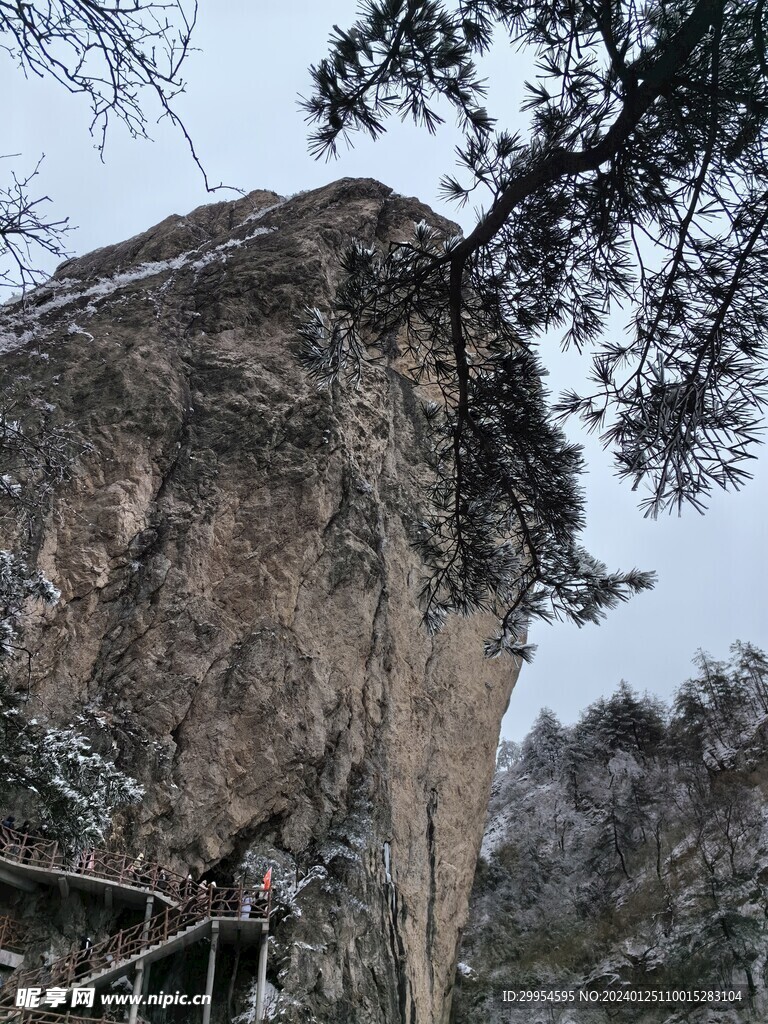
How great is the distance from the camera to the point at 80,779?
37.3 ft

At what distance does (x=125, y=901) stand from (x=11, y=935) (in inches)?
69.5

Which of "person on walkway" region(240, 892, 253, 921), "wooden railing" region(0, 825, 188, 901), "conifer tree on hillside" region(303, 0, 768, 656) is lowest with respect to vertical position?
"person on walkway" region(240, 892, 253, 921)

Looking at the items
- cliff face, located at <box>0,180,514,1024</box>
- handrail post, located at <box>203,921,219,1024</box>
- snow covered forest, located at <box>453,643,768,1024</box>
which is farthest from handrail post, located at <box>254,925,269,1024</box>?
snow covered forest, located at <box>453,643,768,1024</box>

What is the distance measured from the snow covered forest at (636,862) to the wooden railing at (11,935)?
16717 mm

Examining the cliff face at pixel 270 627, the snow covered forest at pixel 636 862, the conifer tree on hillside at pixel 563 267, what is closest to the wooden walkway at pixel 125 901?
the cliff face at pixel 270 627

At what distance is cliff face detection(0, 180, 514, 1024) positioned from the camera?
1415 cm

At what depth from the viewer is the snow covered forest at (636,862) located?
72.3 feet

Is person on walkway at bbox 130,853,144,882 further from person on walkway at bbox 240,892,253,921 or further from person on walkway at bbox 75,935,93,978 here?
person on walkway at bbox 240,892,253,921

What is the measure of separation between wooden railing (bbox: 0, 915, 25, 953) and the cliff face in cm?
256

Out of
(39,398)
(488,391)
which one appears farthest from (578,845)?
(488,391)

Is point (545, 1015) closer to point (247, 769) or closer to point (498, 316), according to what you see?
point (247, 769)

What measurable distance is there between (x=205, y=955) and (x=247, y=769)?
11.1ft

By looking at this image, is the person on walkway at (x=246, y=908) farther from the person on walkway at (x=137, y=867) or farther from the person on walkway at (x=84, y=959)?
the person on walkway at (x=84, y=959)

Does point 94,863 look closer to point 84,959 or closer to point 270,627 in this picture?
point 84,959
